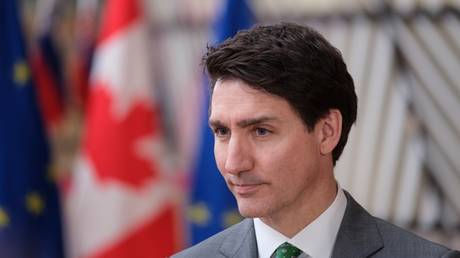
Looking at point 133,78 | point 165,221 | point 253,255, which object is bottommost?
point 165,221

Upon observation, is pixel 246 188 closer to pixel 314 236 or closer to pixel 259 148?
pixel 259 148

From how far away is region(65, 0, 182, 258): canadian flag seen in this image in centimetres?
585

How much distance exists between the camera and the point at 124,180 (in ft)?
19.3

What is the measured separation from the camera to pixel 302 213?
7.20 feet

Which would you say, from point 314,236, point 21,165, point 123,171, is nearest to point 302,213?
point 314,236

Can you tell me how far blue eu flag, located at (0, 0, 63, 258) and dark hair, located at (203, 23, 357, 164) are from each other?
11.1ft

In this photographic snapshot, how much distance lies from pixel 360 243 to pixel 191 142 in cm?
429

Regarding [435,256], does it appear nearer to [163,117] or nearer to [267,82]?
[267,82]

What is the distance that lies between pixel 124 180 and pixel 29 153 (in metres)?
0.66

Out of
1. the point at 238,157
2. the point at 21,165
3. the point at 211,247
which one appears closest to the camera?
the point at 238,157

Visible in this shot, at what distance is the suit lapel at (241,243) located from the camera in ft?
7.38

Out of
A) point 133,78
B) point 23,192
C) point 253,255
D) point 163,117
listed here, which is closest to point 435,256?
point 253,255

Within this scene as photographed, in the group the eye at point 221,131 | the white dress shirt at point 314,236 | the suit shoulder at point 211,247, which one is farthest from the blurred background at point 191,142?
the eye at point 221,131

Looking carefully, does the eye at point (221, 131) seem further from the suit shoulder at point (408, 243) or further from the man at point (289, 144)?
the suit shoulder at point (408, 243)
